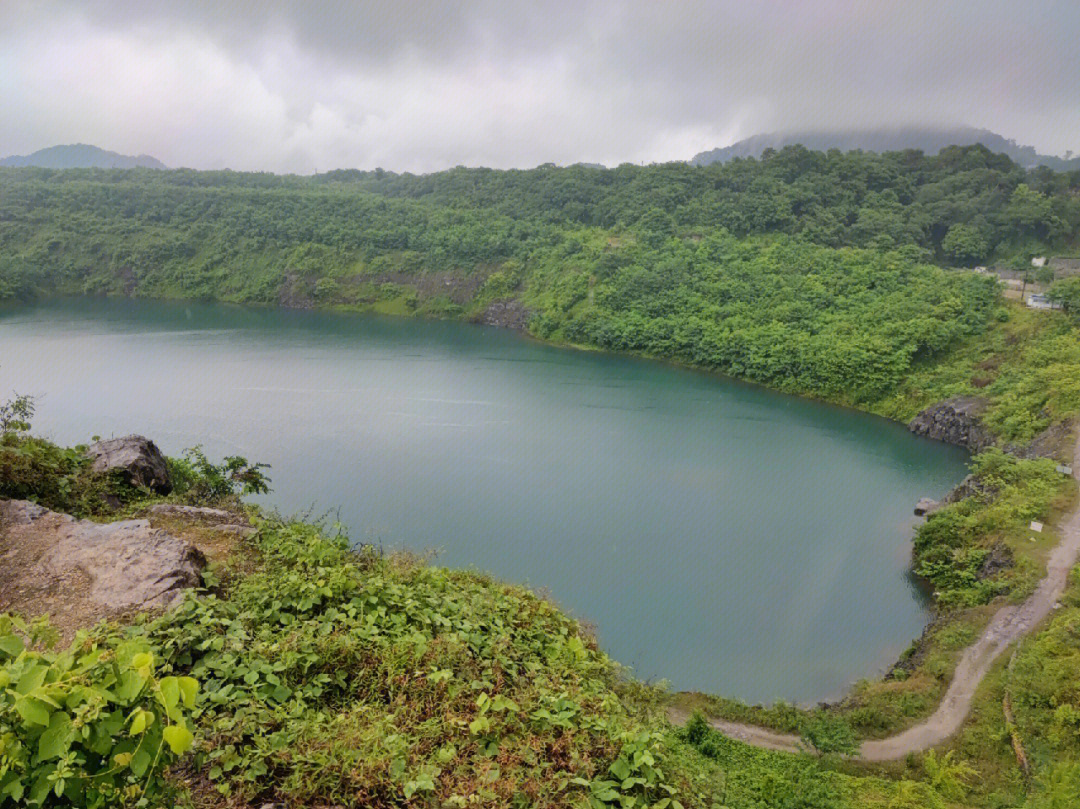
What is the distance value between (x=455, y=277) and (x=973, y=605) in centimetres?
3847

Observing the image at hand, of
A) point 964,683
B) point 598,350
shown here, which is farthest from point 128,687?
point 598,350

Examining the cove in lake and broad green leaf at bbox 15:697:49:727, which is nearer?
broad green leaf at bbox 15:697:49:727

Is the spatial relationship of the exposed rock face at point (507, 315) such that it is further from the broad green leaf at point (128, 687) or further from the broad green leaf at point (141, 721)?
the broad green leaf at point (141, 721)

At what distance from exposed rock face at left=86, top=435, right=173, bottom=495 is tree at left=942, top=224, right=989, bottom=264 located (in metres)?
41.6

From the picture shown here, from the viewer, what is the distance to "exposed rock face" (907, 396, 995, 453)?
22375 millimetres

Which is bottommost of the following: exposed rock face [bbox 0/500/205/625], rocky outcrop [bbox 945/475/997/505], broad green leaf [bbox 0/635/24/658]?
rocky outcrop [bbox 945/475/997/505]

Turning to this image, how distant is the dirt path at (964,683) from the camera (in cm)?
927

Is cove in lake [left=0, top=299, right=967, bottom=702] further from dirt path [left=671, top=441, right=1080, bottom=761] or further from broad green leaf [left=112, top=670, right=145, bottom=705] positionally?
broad green leaf [left=112, top=670, right=145, bottom=705]

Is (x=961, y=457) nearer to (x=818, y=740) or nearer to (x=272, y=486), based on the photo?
(x=818, y=740)

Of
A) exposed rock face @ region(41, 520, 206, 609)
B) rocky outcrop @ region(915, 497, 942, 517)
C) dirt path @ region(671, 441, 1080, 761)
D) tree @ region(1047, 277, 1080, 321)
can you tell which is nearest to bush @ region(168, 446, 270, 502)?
exposed rock face @ region(41, 520, 206, 609)

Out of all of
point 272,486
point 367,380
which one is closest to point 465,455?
point 272,486

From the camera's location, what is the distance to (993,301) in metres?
29.5

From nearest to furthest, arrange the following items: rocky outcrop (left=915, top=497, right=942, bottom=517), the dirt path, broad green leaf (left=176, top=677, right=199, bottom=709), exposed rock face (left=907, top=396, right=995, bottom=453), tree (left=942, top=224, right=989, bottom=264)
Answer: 1. broad green leaf (left=176, top=677, right=199, bottom=709)
2. the dirt path
3. rocky outcrop (left=915, top=497, right=942, bottom=517)
4. exposed rock face (left=907, top=396, right=995, bottom=453)
5. tree (left=942, top=224, right=989, bottom=264)

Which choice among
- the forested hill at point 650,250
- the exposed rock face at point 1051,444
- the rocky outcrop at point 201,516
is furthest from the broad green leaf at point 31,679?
the forested hill at point 650,250
